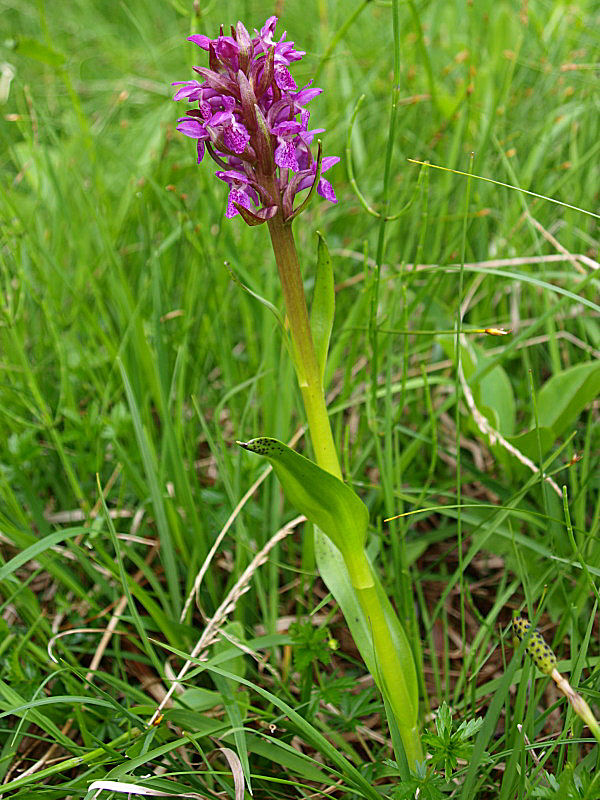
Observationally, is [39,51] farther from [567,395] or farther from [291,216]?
[567,395]

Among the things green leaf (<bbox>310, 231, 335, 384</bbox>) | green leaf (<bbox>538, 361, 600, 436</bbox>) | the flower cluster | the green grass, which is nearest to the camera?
the flower cluster

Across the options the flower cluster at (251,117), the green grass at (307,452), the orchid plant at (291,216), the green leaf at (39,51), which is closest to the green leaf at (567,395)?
the green grass at (307,452)

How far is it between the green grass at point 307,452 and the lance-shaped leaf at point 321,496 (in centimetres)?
21

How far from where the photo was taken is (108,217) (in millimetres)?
2275

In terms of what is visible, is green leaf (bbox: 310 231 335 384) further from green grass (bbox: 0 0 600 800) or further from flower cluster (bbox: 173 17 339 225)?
green grass (bbox: 0 0 600 800)

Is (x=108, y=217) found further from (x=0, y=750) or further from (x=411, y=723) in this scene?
(x=411, y=723)

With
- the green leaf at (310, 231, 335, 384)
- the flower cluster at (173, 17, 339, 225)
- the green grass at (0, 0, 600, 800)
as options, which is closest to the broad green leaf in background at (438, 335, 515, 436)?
the green grass at (0, 0, 600, 800)

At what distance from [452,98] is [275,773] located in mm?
2312

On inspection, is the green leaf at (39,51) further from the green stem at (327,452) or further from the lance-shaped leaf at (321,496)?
the lance-shaped leaf at (321,496)

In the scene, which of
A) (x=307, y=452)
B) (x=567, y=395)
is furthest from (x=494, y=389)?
(x=307, y=452)

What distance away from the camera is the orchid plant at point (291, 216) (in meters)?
1.00

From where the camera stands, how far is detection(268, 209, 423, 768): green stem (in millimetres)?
1077

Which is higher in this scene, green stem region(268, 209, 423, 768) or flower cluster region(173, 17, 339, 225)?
flower cluster region(173, 17, 339, 225)

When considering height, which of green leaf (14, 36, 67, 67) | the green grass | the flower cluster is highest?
green leaf (14, 36, 67, 67)
